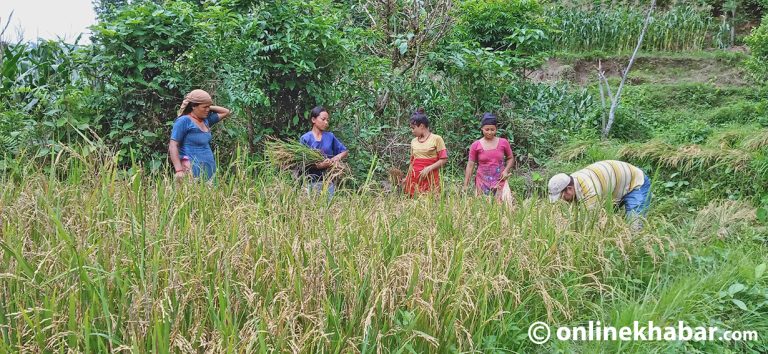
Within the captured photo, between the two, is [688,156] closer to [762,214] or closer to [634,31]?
[762,214]

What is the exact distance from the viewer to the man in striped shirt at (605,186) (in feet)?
11.9

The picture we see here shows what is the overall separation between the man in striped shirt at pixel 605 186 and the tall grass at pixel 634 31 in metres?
10.4

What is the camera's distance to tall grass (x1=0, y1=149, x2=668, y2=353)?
1718 mm

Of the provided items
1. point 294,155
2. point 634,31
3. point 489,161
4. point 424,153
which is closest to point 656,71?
point 634,31

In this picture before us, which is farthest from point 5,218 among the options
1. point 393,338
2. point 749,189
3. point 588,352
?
point 749,189

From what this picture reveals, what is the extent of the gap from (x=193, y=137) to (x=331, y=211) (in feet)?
5.51

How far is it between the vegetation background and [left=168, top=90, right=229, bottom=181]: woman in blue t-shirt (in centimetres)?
23

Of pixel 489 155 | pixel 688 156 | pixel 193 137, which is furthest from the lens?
pixel 688 156

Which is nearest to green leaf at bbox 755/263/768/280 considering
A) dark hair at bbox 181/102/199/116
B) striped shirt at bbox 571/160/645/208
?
striped shirt at bbox 571/160/645/208

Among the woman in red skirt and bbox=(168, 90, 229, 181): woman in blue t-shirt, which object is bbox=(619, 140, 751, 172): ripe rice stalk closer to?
the woman in red skirt

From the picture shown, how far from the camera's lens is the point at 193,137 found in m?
4.01

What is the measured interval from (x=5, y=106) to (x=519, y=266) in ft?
15.0

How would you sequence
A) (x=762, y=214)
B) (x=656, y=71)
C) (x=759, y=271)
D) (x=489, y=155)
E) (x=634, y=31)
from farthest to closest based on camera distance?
(x=634, y=31) → (x=656, y=71) → (x=489, y=155) → (x=762, y=214) → (x=759, y=271)

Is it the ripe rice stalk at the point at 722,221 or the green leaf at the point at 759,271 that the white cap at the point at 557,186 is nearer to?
the ripe rice stalk at the point at 722,221
